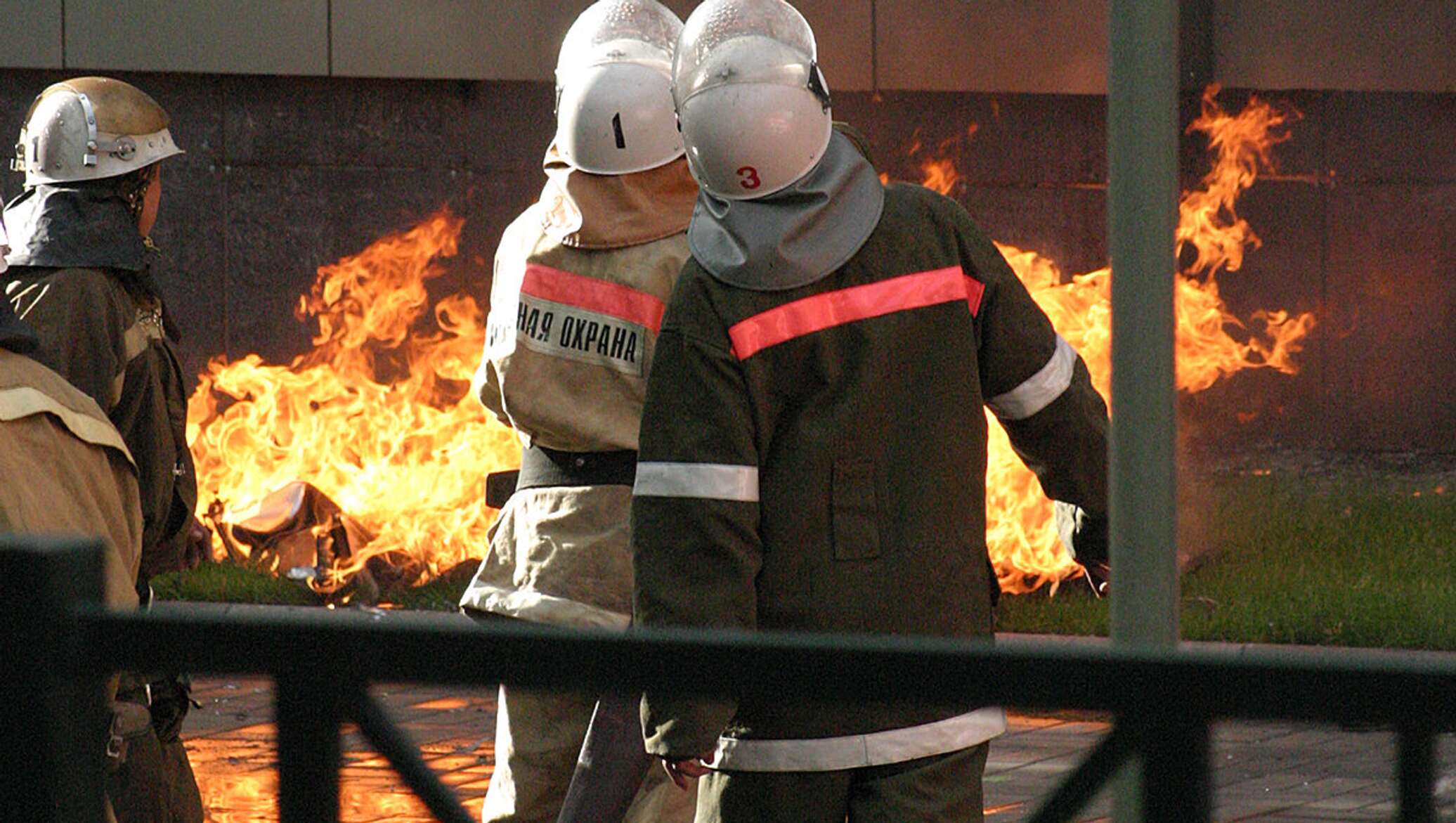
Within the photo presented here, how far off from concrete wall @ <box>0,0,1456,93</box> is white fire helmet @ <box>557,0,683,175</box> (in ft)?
23.1

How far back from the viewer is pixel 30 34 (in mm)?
11477

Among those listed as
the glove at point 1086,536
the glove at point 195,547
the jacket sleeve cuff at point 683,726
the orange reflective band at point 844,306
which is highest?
the orange reflective band at point 844,306

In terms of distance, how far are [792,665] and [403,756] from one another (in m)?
0.40

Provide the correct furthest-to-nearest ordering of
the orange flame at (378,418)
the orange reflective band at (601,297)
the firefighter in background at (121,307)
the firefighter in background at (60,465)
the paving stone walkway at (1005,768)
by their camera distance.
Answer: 1. the orange flame at (378,418)
2. the paving stone walkway at (1005,768)
3. the firefighter in background at (121,307)
4. the orange reflective band at (601,297)
5. the firefighter in background at (60,465)

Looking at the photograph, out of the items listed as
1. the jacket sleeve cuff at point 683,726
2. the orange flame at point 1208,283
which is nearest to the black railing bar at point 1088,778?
the jacket sleeve cuff at point 683,726

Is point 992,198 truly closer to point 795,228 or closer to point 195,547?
point 195,547

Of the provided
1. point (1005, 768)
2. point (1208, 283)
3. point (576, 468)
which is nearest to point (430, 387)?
point (1208, 283)

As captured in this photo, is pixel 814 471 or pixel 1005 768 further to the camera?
pixel 1005 768

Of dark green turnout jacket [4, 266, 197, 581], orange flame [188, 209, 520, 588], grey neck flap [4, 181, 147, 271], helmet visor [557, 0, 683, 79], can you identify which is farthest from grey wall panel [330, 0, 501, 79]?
helmet visor [557, 0, 683, 79]

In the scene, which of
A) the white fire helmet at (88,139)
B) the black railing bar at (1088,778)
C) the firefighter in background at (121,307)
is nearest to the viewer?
the black railing bar at (1088,778)

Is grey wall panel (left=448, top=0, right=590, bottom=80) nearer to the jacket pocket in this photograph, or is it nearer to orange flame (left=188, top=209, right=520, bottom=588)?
orange flame (left=188, top=209, right=520, bottom=588)

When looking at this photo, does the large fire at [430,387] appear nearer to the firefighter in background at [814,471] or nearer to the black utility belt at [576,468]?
the black utility belt at [576,468]

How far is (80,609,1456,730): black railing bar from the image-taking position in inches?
63.7

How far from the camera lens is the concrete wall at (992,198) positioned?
11391mm
